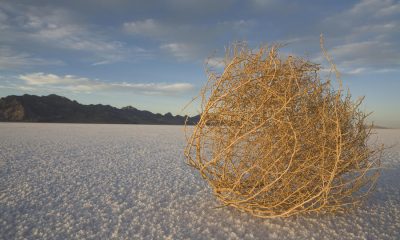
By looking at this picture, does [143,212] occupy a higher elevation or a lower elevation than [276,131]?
lower

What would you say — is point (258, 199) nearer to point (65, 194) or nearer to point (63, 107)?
point (65, 194)

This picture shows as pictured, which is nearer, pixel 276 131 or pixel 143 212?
pixel 276 131

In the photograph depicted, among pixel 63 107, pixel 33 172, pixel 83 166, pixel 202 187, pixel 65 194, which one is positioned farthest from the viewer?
pixel 63 107

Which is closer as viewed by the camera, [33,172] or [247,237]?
[247,237]

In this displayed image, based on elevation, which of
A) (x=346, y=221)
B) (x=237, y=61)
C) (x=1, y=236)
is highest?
(x=237, y=61)

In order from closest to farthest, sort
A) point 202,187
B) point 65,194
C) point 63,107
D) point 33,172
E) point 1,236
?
point 1,236, point 65,194, point 202,187, point 33,172, point 63,107

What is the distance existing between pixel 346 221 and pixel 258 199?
38.4 inches

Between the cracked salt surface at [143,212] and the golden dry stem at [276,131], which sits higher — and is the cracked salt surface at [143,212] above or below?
below

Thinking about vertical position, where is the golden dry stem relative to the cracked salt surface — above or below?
above

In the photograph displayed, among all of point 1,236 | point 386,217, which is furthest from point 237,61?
point 1,236

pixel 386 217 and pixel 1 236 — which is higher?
pixel 386 217

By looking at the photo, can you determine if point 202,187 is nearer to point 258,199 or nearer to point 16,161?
point 258,199

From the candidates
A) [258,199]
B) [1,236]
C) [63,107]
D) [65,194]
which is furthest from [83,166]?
[63,107]

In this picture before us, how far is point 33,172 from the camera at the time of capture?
227 inches
